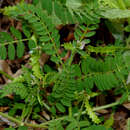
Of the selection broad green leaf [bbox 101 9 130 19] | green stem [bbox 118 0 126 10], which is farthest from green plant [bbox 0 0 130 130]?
green stem [bbox 118 0 126 10]

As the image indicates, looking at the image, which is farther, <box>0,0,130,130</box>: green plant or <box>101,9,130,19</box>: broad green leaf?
<box>101,9,130,19</box>: broad green leaf

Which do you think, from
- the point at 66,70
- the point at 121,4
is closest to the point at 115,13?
the point at 121,4

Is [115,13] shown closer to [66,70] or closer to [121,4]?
[121,4]

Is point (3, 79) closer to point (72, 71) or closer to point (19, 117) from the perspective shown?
point (19, 117)

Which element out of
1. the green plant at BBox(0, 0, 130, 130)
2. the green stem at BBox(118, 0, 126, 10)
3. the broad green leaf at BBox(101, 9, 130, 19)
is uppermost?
the green stem at BBox(118, 0, 126, 10)

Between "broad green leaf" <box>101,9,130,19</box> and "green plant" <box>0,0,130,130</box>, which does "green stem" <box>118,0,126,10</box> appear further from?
"green plant" <box>0,0,130,130</box>

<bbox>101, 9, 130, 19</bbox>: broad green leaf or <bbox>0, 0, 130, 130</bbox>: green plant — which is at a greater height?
<bbox>101, 9, 130, 19</bbox>: broad green leaf

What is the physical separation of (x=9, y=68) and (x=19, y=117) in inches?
24.6

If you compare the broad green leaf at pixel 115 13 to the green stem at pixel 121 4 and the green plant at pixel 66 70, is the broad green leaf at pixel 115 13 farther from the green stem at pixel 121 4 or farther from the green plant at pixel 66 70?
the green plant at pixel 66 70

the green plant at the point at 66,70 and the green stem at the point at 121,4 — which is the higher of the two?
the green stem at the point at 121,4

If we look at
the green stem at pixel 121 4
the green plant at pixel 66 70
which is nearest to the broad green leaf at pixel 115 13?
the green stem at pixel 121 4

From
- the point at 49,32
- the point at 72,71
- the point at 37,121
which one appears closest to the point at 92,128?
the point at 72,71

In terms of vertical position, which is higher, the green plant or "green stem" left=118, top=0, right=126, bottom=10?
"green stem" left=118, top=0, right=126, bottom=10

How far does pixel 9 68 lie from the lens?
2.53 meters
